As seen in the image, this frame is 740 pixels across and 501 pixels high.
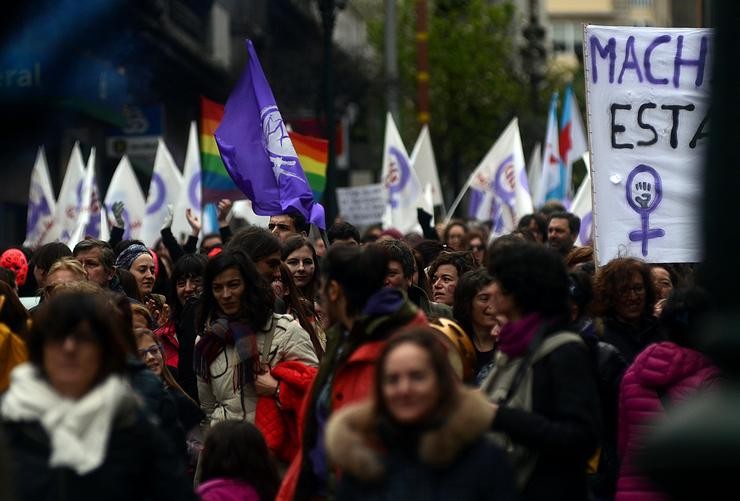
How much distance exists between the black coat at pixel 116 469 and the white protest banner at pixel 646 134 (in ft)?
16.3

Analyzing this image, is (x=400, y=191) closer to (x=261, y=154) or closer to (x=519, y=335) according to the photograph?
(x=261, y=154)

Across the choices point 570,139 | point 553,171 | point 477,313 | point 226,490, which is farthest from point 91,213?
point 226,490

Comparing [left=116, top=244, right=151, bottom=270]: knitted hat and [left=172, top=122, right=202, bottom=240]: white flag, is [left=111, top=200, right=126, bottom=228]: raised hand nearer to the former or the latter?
[left=172, top=122, right=202, bottom=240]: white flag

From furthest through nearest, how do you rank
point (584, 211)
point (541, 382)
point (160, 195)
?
point (160, 195), point (584, 211), point (541, 382)

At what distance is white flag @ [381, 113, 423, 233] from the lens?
746 inches

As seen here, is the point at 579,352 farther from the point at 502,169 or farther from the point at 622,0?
the point at 622,0

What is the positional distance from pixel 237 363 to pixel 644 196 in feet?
10.9

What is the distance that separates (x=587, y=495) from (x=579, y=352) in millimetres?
444

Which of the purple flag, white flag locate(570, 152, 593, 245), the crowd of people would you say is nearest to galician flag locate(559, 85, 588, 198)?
white flag locate(570, 152, 593, 245)

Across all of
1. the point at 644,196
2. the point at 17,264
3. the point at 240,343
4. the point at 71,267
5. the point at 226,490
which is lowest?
the point at 226,490

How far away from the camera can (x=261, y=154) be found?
38.3ft

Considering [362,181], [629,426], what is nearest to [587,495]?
[629,426]

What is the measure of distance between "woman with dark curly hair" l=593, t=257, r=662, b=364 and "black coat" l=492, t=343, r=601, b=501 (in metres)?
2.65

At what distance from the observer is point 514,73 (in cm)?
4600
